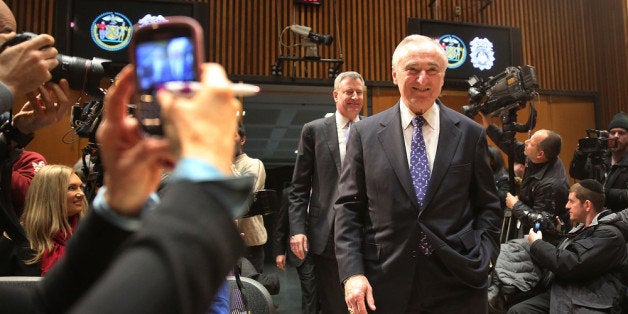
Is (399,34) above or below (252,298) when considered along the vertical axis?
above

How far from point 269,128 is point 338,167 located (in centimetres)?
727

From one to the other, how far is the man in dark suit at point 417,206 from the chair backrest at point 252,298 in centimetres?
→ 45

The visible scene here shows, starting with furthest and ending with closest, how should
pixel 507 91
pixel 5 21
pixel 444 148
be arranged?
pixel 507 91, pixel 444 148, pixel 5 21

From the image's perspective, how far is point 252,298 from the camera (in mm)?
2379

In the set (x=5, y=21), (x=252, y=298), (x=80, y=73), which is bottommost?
(x=252, y=298)

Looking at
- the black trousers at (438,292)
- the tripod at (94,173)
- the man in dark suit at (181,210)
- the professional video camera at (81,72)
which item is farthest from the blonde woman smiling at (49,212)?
the man in dark suit at (181,210)

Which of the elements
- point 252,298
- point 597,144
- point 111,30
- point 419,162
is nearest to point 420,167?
point 419,162

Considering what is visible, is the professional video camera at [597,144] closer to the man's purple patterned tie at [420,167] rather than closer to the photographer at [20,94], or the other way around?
the man's purple patterned tie at [420,167]

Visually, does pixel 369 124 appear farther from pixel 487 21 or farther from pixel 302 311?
pixel 487 21

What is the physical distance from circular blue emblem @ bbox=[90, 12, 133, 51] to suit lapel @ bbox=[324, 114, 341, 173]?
380 centimetres

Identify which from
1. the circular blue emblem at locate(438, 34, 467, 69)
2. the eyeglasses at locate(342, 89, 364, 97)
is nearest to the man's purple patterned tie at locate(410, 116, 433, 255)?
the eyeglasses at locate(342, 89, 364, 97)

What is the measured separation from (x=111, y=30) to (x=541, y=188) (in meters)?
4.81

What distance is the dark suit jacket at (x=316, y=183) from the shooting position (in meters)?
2.94

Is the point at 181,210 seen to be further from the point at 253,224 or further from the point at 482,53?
the point at 482,53
